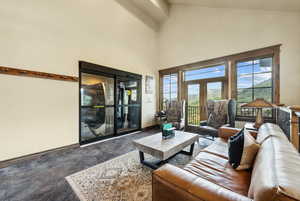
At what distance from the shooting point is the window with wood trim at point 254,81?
3.29 m

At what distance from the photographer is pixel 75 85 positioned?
3111mm

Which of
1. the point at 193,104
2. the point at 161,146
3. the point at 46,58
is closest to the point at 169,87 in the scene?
the point at 193,104

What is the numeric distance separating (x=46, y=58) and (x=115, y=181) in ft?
9.29

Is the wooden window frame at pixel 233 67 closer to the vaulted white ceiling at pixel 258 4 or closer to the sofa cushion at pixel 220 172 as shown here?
the vaulted white ceiling at pixel 258 4

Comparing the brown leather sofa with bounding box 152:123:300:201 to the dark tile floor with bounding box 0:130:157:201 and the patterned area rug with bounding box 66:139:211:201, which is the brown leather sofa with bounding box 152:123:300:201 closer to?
the patterned area rug with bounding box 66:139:211:201

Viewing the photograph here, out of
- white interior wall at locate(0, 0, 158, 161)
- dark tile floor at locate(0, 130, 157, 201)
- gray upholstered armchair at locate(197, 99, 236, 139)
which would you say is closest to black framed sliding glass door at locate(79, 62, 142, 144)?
white interior wall at locate(0, 0, 158, 161)

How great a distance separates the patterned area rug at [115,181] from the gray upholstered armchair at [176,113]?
1723 mm

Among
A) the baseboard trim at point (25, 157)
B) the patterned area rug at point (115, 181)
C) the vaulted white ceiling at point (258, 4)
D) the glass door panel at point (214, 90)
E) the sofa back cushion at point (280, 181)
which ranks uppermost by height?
the vaulted white ceiling at point (258, 4)

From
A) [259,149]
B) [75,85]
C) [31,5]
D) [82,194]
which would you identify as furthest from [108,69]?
[259,149]

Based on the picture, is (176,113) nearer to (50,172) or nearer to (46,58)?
(50,172)

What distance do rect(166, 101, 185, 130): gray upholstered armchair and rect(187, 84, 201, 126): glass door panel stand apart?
2.12ft

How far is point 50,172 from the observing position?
6.66ft

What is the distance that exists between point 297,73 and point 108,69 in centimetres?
469

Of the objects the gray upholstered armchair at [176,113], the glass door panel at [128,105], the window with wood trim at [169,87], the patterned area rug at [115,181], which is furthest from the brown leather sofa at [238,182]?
the window with wood trim at [169,87]
